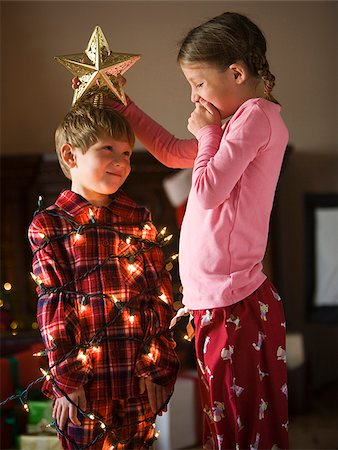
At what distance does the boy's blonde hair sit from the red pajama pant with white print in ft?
1.16

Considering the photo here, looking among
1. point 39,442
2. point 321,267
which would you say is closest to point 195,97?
point 39,442

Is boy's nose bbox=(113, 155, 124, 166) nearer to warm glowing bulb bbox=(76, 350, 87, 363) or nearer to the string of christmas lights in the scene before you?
the string of christmas lights

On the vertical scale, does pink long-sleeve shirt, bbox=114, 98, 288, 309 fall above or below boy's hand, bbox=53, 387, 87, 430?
above

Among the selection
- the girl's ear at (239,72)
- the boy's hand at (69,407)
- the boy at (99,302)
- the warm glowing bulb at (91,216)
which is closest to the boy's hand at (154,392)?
the boy at (99,302)

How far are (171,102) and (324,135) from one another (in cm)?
217

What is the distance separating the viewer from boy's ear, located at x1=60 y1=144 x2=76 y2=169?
125cm

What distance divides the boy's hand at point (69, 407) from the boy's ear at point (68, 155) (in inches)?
15.8

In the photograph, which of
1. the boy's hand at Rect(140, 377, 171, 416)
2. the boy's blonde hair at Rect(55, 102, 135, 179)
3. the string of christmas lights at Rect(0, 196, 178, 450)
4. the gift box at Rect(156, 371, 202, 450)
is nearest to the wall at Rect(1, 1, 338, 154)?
the boy's blonde hair at Rect(55, 102, 135, 179)

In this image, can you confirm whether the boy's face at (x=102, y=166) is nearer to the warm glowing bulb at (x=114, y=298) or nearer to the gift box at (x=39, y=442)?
the warm glowing bulb at (x=114, y=298)

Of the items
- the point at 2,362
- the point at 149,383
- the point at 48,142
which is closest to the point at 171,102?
the point at 149,383

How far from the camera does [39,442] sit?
197cm

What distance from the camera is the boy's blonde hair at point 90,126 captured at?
121cm

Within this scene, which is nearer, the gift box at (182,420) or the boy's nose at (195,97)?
the boy's nose at (195,97)

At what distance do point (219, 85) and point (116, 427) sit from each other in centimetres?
62
